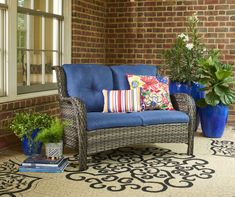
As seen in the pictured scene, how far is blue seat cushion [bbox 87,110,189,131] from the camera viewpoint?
379cm

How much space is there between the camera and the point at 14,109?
4.57 metres

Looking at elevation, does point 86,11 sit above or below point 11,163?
above

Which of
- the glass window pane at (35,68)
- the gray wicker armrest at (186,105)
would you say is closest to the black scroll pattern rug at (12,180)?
the glass window pane at (35,68)

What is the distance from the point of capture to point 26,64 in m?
5.01

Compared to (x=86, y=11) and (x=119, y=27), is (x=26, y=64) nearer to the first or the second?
(x=86, y=11)

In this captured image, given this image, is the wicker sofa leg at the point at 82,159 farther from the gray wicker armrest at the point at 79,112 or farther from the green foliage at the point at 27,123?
the green foliage at the point at 27,123

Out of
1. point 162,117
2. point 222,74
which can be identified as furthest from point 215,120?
point 162,117

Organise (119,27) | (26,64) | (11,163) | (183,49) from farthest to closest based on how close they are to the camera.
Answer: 1. (119,27)
2. (183,49)
3. (26,64)
4. (11,163)

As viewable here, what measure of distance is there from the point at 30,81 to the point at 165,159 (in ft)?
6.56

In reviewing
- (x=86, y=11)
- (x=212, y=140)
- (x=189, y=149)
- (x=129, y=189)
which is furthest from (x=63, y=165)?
(x=86, y=11)

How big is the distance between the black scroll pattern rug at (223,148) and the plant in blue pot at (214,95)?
28 centimetres

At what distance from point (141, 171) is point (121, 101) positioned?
0.88 metres

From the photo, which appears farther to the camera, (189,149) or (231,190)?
(189,149)

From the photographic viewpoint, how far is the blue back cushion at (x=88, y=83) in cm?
427
